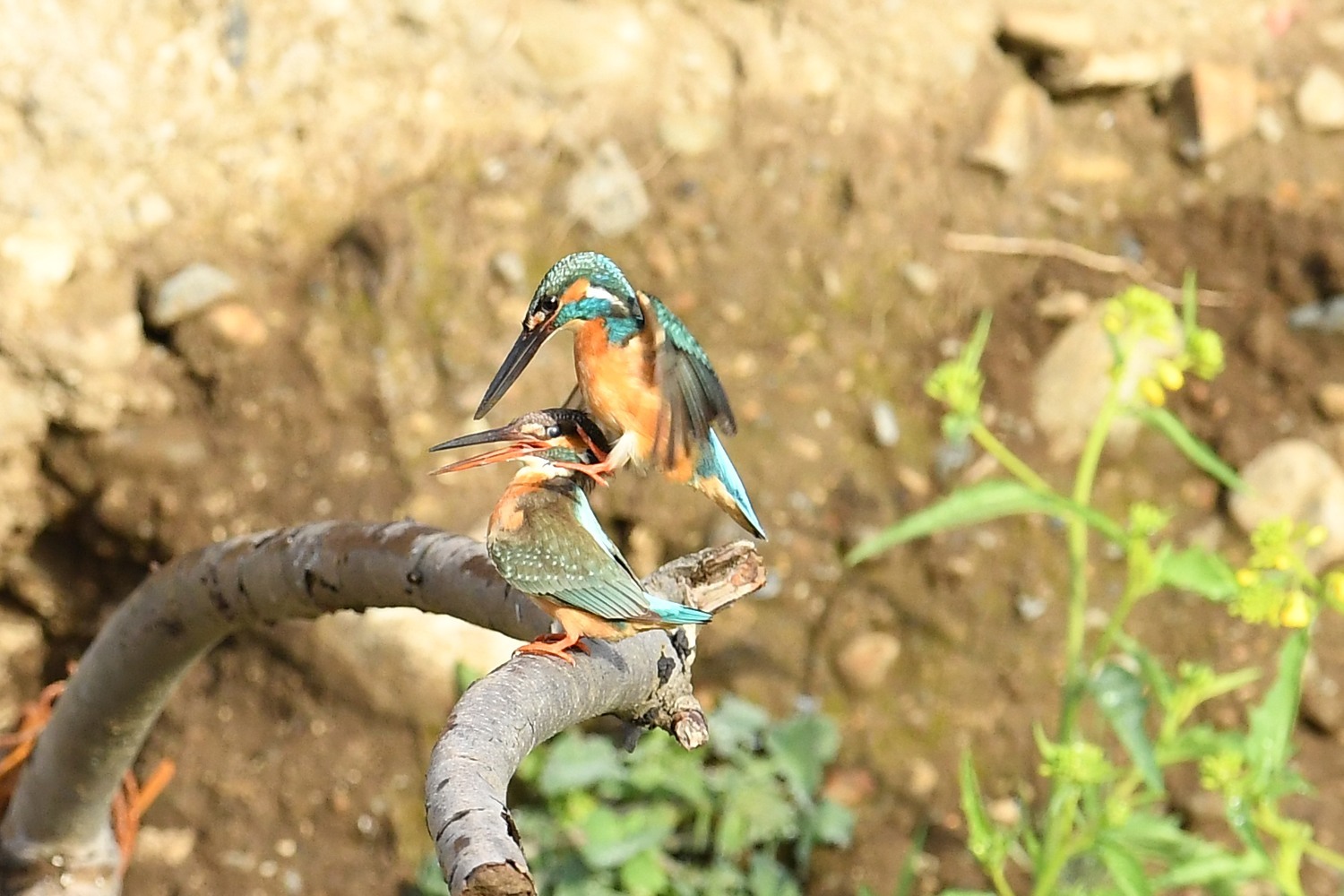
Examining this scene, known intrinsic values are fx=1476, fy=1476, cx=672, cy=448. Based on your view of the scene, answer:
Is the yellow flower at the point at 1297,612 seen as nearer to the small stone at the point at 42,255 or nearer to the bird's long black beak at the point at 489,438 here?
the bird's long black beak at the point at 489,438

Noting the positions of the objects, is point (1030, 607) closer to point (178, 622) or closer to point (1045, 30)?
point (1045, 30)

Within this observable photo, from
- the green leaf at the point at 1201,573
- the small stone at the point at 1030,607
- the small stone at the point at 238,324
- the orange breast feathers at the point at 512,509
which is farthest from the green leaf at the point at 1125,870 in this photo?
the small stone at the point at 238,324

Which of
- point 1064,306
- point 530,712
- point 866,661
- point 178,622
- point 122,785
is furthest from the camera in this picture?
point 1064,306

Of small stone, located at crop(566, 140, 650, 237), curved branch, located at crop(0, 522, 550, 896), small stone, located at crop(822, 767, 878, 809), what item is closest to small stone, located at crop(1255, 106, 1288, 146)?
small stone, located at crop(566, 140, 650, 237)

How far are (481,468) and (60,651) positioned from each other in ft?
3.23

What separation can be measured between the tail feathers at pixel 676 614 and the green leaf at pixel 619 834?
4.16ft

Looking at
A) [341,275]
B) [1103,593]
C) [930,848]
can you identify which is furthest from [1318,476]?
[341,275]

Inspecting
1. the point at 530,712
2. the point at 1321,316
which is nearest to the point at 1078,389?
the point at 1321,316

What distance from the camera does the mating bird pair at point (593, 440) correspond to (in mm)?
1494

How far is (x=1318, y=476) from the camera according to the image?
3.32 meters

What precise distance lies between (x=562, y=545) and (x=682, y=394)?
0.65 feet

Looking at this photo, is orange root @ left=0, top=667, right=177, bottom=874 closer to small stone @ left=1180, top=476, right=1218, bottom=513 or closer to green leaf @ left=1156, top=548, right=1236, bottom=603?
green leaf @ left=1156, top=548, right=1236, bottom=603

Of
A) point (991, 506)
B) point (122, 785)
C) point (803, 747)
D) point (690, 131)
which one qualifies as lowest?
point (803, 747)

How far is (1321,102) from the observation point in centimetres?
396
